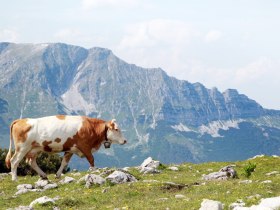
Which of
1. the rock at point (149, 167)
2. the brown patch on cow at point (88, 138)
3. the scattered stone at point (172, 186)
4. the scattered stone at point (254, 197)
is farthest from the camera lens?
the rock at point (149, 167)

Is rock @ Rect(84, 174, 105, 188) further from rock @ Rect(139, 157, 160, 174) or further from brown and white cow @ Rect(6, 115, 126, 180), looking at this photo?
rock @ Rect(139, 157, 160, 174)

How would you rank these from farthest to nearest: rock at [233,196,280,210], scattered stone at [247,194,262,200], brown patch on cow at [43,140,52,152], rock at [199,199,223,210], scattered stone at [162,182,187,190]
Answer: brown patch on cow at [43,140,52,152]
scattered stone at [162,182,187,190]
scattered stone at [247,194,262,200]
rock at [199,199,223,210]
rock at [233,196,280,210]

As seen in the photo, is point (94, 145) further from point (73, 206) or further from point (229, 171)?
point (73, 206)

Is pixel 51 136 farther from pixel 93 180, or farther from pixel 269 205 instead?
pixel 269 205

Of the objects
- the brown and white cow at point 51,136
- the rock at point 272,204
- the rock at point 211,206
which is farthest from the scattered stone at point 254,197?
the brown and white cow at point 51,136

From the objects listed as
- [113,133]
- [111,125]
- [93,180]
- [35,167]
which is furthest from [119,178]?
[35,167]

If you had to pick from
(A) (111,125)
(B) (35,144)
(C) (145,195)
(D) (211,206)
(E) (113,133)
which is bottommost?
(C) (145,195)

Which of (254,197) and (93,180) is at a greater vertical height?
(254,197)

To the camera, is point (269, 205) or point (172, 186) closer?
point (269, 205)

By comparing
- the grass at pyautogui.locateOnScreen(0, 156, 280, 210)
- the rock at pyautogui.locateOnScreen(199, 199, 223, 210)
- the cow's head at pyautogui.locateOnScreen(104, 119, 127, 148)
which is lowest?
the grass at pyautogui.locateOnScreen(0, 156, 280, 210)

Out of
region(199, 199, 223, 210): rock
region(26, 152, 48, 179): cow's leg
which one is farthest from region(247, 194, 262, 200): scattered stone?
region(26, 152, 48, 179): cow's leg

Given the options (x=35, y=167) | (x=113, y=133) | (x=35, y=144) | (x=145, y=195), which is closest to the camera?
(x=145, y=195)

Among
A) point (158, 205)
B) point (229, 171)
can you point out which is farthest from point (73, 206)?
point (229, 171)

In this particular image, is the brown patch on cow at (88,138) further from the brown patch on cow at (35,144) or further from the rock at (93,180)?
the rock at (93,180)
